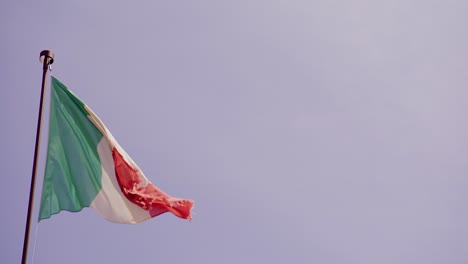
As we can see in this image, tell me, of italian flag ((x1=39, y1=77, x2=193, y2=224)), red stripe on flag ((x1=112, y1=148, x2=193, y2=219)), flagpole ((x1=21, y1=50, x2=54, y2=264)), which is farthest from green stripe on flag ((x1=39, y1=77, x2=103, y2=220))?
flagpole ((x1=21, y1=50, x2=54, y2=264))

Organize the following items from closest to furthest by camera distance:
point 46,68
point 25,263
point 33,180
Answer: point 25,263 < point 33,180 < point 46,68

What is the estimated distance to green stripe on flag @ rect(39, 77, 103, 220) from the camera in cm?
1241

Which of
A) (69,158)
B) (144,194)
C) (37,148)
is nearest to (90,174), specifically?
(69,158)

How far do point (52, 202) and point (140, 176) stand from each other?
203cm

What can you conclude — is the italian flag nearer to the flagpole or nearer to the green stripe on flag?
the green stripe on flag

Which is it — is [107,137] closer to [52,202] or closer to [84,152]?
[84,152]

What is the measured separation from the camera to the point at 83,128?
13.4 meters

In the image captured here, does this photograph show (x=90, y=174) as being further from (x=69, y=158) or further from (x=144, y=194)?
(x=144, y=194)

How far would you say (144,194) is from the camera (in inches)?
512

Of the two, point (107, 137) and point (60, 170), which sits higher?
point (107, 137)

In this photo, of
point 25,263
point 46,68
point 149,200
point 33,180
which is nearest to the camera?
point 25,263

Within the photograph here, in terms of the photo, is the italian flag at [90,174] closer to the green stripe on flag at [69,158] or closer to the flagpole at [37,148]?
the green stripe on flag at [69,158]

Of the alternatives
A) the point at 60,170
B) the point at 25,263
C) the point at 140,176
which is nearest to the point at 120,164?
the point at 140,176

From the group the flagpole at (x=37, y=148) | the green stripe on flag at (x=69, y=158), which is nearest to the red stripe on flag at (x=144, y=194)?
the green stripe on flag at (x=69, y=158)
